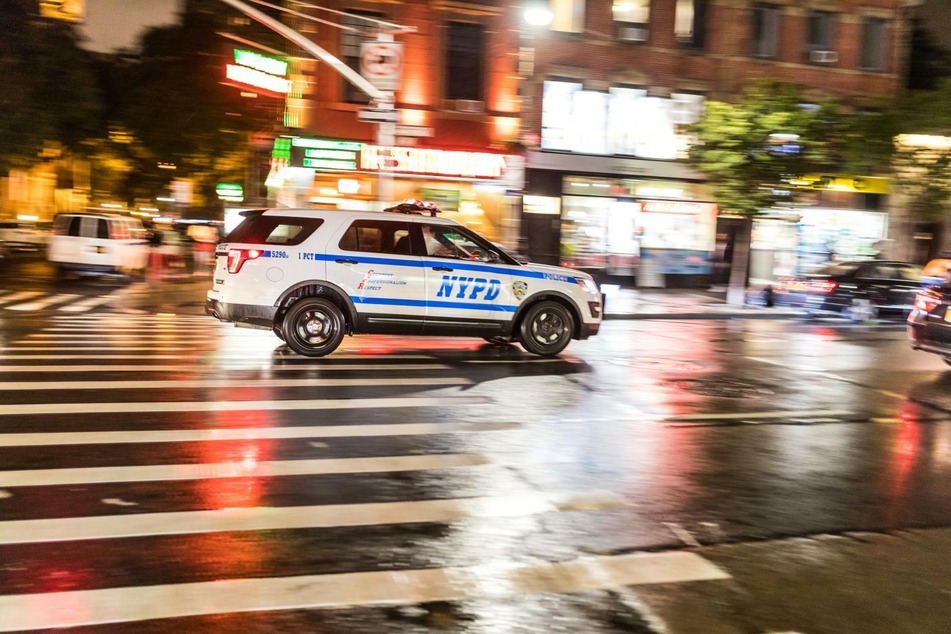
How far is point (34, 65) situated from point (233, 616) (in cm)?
3212

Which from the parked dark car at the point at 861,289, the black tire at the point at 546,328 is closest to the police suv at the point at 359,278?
the black tire at the point at 546,328

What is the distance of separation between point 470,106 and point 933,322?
19.3 metres

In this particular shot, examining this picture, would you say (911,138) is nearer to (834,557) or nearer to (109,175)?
(834,557)

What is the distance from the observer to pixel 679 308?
23.9 metres

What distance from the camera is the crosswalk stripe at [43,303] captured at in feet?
60.1

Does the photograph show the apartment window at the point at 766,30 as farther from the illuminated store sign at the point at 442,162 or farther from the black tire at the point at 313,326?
the black tire at the point at 313,326

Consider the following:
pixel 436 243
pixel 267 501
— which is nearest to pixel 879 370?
pixel 436 243

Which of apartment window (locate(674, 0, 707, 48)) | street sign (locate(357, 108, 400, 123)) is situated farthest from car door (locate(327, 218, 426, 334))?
apartment window (locate(674, 0, 707, 48))

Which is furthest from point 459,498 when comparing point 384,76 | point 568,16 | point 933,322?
point 568,16

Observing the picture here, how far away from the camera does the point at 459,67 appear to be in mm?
29531

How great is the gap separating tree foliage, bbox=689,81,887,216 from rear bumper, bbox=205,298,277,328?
53.3 feet

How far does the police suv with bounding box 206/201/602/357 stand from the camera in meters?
11.9

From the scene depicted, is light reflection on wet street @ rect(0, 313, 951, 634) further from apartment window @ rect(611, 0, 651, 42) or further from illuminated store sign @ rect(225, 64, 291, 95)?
apartment window @ rect(611, 0, 651, 42)

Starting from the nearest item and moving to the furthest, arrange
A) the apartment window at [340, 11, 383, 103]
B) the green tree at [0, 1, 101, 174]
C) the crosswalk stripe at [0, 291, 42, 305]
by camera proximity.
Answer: the crosswalk stripe at [0, 291, 42, 305], the apartment window at [340, 11, 383, 103], the green tree at [0, 1, 101, 174]
